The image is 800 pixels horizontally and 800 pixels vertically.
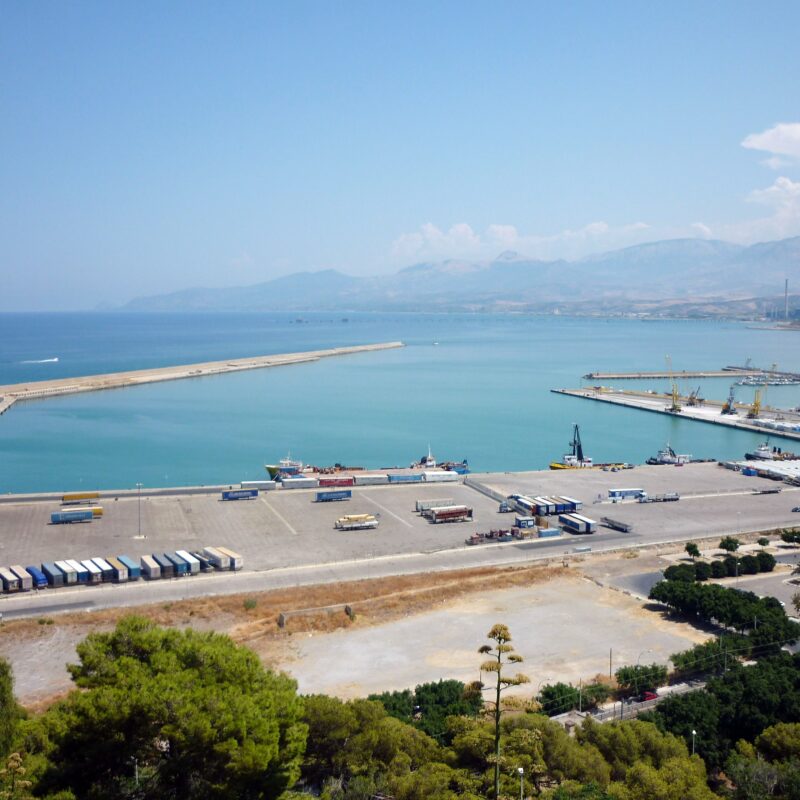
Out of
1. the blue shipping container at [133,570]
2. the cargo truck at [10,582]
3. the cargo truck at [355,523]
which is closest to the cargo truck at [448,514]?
the cargo truck at [355,523]

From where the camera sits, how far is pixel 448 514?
2753 cm

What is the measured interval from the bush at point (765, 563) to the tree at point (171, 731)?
1694cm

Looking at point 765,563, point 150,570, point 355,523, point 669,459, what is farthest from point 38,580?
point 669,459

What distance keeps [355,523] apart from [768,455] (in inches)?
1075

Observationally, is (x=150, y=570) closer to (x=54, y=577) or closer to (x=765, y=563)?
(x=54, y=577)

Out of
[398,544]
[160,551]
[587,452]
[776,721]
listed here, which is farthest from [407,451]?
[776,721]

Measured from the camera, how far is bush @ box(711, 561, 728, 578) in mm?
21625

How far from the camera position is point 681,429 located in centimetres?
5384

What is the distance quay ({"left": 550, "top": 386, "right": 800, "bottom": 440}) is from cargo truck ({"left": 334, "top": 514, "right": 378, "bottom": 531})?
34.7m

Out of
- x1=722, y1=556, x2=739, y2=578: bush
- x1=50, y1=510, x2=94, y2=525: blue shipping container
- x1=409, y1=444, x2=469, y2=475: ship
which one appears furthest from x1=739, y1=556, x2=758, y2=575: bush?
x1=50, y1=510, x2=94, y2=525: blue shipping container

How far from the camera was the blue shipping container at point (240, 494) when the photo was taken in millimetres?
29583

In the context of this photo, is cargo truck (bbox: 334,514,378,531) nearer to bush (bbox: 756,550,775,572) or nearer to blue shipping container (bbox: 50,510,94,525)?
blue shipping container (bbox: 50,510,94,525)

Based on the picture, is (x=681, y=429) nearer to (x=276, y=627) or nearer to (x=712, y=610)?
(x=712, y=610)

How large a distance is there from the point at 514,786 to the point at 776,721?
552cm
